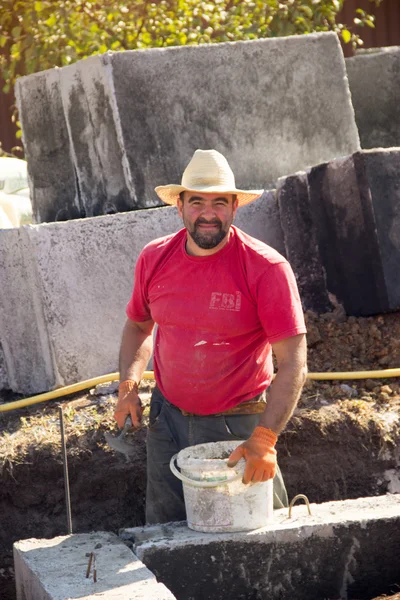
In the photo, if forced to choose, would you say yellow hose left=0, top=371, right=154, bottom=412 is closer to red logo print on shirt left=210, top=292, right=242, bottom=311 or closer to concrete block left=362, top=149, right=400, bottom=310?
concrete block left=362, top=149, right=400, bottom=310

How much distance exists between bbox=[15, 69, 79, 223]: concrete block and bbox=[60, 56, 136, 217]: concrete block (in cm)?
12

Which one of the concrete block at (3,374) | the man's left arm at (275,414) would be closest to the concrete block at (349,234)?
the man's left arm at (275,414)

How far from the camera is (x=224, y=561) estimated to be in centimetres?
362

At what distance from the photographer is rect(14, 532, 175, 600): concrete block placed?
3258 millimetres

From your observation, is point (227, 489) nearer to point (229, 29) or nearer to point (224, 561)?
point (224, 561)

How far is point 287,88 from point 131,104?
3.44ft

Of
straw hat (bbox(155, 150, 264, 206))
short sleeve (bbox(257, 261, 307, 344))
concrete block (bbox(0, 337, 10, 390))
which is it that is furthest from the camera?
concrete block (bbox(0, 337, 10, 390))

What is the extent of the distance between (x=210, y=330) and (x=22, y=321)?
203 cm

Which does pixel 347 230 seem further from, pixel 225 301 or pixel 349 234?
pixel 225 301

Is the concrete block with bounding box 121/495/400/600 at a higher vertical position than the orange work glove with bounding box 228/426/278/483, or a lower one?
lower

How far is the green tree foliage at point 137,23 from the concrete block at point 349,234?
234 cm

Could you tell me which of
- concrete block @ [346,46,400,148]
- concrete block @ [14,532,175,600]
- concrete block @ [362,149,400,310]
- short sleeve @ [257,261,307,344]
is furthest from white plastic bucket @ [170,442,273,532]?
concrete block @ [346,46,400,148]

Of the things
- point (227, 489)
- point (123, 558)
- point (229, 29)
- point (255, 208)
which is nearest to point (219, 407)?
point (227, 489)

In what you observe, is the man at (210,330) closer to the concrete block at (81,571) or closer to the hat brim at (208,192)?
the hat brim at (208,192)
